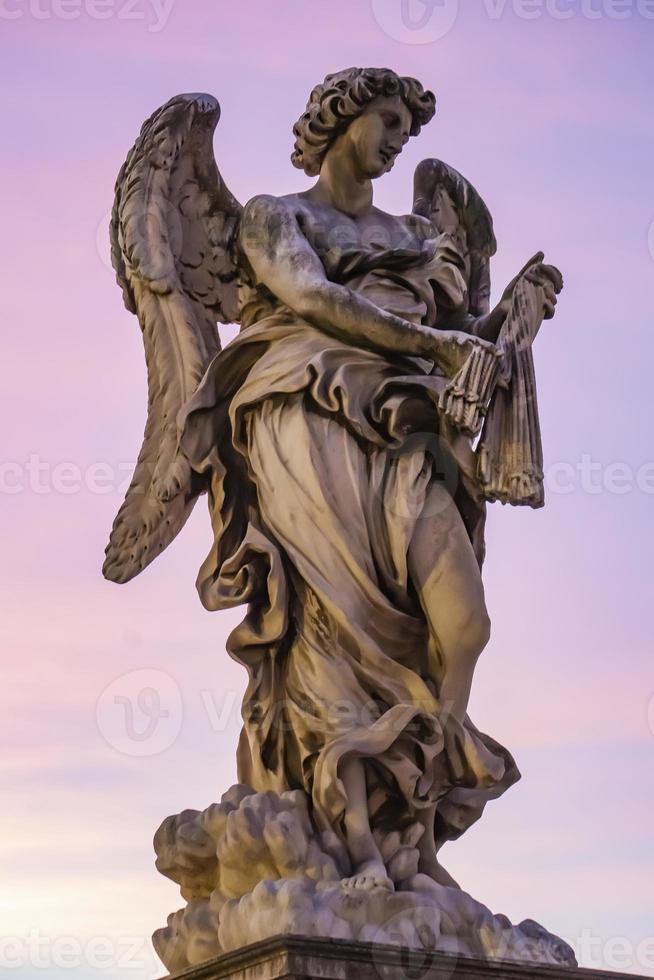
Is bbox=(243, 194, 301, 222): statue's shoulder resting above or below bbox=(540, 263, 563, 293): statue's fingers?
above

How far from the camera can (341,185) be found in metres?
9.09

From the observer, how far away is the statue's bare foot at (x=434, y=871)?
26.8 ft

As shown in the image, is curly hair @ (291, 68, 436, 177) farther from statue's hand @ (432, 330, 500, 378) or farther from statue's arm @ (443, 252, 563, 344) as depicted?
statue's hand @ (432, 330, 500, 378)

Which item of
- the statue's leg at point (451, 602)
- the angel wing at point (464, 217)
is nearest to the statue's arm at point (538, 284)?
the angel wing at point (464, 217)

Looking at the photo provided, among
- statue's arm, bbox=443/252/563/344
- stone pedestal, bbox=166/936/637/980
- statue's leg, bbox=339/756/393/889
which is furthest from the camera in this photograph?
statue's arm, bbox=443/252/563/344

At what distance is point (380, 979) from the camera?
736 cm

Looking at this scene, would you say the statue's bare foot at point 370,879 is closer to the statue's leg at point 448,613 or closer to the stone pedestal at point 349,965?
the stone pedestal at point 349,965

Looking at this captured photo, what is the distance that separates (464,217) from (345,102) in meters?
0.88

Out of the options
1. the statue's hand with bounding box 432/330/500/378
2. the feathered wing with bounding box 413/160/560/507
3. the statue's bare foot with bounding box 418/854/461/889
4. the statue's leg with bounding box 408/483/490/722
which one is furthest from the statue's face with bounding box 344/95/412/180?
the statue's bare foot with bounding box 418/854/461/889

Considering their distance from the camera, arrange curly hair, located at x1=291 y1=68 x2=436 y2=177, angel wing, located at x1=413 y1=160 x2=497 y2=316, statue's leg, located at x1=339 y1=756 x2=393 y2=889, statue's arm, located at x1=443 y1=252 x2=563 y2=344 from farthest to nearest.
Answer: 1. angel wing, located at x1=413 y1=160 x2=497 y2=316
2. curly hair, located at x1=291 y1=68 x2=436 y2=177
3. statue's arm, located at x1=443 y1=252 x2=563 y2=344
4. statue's leg, located at x1=339 y1=756 x2=393 y2=889

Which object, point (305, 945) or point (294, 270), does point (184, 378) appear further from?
point (305, 945)

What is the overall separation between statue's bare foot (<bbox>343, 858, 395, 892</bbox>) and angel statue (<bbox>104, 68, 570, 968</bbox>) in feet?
0.06

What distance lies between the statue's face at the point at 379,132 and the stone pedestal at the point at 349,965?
3.43m

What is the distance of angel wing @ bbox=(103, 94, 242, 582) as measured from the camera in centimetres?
898
